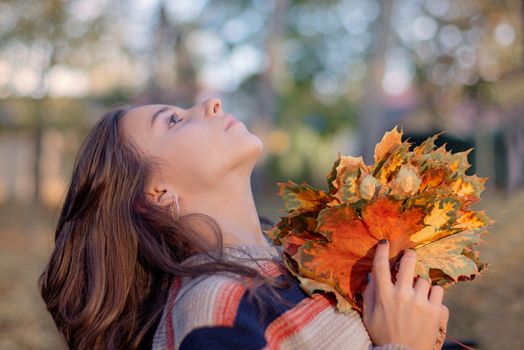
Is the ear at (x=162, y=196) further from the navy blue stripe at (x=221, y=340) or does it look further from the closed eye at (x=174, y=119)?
the navy blue stripe at (x=221, y=340)

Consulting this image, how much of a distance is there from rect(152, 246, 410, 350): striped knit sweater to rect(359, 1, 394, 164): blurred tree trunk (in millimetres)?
11717

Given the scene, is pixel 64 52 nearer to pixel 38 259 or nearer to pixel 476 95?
pixel 38 259

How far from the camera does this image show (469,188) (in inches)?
68.4

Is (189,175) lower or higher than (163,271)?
higher

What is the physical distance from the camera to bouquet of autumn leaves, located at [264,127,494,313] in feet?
5.05

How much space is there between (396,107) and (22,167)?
16018mm

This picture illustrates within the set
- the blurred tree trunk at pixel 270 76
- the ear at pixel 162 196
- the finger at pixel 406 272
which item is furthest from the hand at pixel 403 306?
the blurred tree trunk at pixel 270 76

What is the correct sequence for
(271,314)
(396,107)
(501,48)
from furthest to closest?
1. (396,107)
2. (501,48)
3. (271,314)

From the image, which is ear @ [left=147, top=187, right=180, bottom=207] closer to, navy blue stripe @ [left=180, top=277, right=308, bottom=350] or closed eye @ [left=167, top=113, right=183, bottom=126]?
closed eye @ [left=167, top=113, right=183, bottom=126]

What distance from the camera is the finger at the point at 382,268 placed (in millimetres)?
1538

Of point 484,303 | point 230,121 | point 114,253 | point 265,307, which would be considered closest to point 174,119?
point 230,121

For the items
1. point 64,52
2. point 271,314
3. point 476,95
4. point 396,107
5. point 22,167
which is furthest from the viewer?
point 396,107

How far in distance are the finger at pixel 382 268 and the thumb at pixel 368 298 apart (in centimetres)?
3

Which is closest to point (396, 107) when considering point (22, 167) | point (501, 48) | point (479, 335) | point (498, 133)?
point (498, 133)
